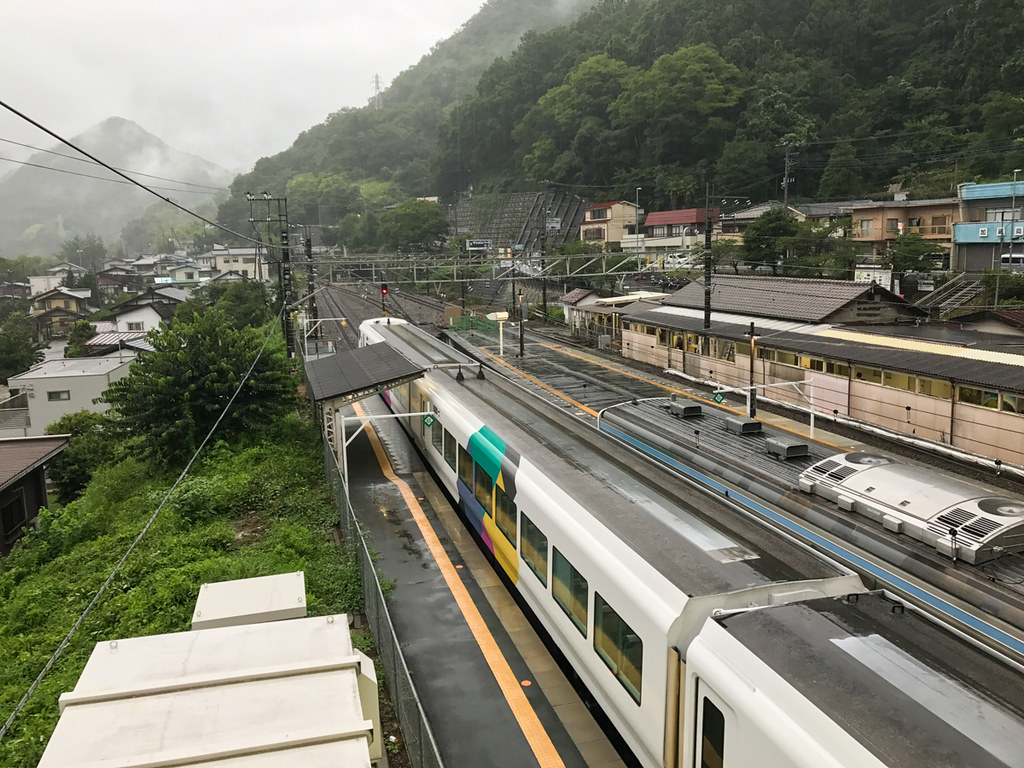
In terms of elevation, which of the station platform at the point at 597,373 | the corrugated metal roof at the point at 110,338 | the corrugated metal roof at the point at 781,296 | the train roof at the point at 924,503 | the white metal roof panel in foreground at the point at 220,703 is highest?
the corrugated metal roof at the point at 781,296

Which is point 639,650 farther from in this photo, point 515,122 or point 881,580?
point 515,122

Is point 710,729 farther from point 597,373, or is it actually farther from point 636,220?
point 636,220

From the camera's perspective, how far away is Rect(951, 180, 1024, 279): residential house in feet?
106

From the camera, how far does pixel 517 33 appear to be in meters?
142

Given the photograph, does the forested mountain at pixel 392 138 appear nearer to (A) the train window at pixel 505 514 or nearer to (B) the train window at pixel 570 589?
(A) the train window at pixel 505 514

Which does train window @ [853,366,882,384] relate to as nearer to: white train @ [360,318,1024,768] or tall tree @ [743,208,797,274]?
white train @ [360,318,1024,768]

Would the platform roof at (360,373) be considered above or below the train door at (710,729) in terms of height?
above

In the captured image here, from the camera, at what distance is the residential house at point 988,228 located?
106ft

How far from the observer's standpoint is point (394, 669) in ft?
23.6

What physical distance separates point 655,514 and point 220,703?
3966 millimetres

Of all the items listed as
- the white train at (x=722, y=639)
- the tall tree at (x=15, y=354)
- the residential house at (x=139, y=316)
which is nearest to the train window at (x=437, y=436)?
the white train at (x=722, y=639)

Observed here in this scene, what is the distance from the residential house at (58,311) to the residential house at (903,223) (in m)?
54.2

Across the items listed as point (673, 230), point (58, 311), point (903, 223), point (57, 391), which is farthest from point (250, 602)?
point (58, 311)

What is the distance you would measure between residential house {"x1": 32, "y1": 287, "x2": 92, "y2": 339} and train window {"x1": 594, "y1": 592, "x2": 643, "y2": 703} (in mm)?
61628
